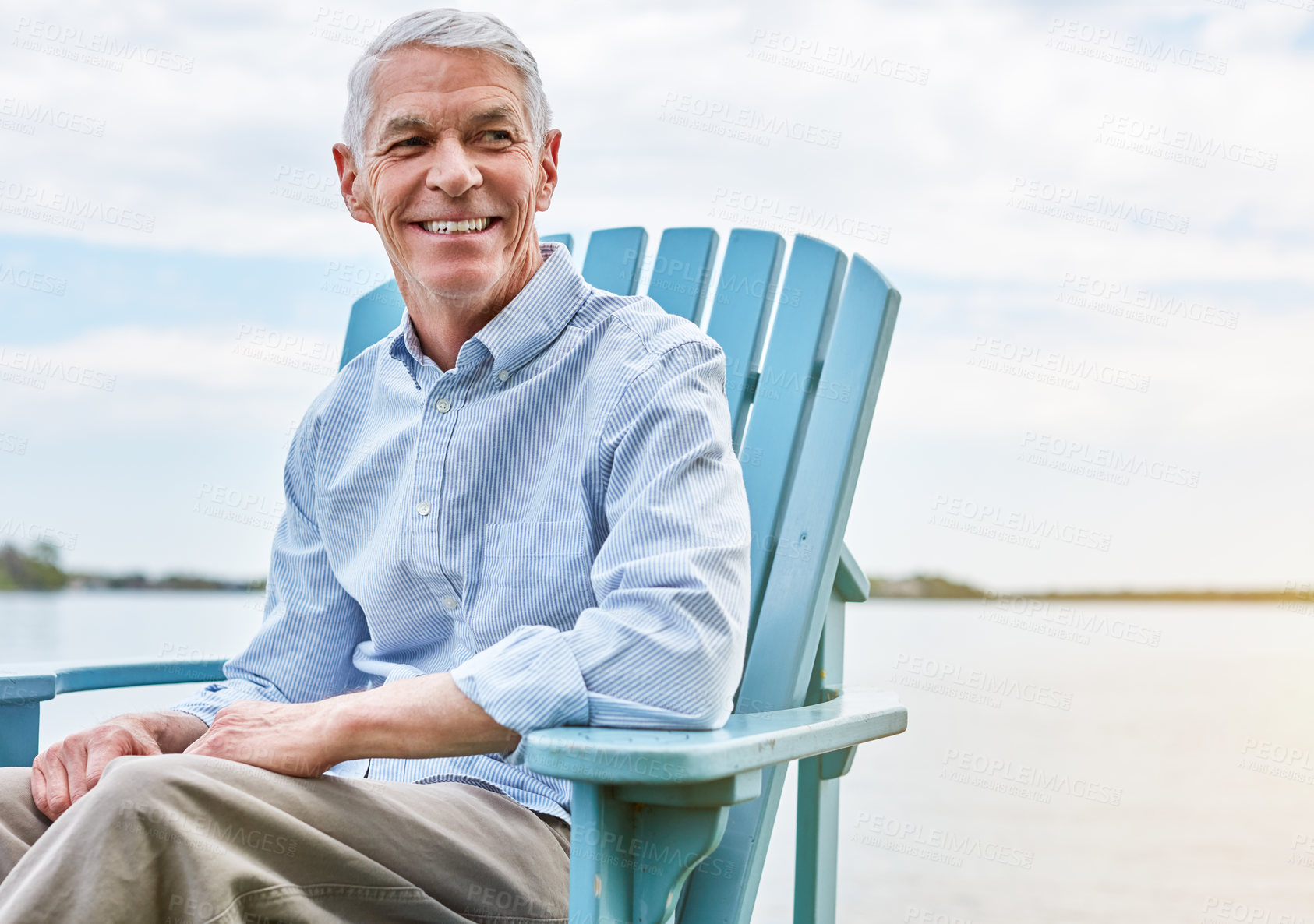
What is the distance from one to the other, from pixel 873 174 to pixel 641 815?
3095mm

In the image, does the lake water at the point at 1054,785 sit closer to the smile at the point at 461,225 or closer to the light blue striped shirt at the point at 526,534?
the light blue striped shirt at the point at 526,534

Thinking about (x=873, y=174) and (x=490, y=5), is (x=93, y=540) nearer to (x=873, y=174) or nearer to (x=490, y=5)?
(x=490, y=5)

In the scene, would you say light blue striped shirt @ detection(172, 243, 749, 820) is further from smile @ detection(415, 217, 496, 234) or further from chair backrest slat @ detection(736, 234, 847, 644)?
chair backrest slat @ detection(736, 234, 847, 644)

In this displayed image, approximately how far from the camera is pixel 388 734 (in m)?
1.10

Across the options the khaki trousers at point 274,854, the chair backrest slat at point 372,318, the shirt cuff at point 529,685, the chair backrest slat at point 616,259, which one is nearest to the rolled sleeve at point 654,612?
the shirt cuff at point 529,685

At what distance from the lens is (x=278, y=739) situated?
3.63ft

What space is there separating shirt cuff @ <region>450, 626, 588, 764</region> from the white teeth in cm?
59

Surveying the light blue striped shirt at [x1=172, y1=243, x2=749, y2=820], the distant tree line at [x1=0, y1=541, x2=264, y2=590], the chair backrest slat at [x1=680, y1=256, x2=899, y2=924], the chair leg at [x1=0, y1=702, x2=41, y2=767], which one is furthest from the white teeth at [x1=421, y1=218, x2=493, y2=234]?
the distant tree line at [x1=0, y1=541, x2=264, y2=590]

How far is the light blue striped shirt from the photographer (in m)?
1.09

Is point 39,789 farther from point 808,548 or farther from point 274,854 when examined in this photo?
point 808,548

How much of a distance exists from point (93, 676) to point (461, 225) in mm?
839

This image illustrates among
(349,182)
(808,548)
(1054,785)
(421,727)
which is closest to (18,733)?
(421,727)

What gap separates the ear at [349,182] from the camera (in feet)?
5.09

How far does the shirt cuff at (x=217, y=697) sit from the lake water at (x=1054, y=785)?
0.21 metres
